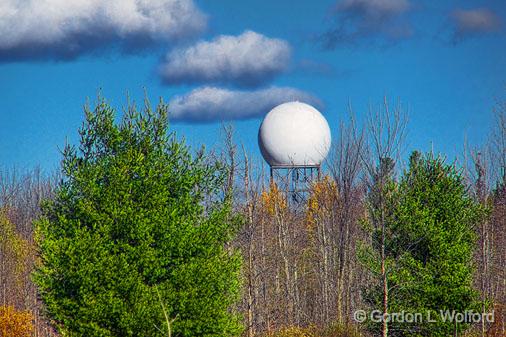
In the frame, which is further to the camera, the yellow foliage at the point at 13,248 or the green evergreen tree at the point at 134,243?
the yellow foliage at the point at 13,248

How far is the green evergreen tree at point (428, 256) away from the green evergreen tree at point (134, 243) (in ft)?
17.5

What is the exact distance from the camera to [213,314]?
20.6 meters

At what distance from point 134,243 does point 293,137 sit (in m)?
28.0

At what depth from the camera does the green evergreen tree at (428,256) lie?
77.4 ft

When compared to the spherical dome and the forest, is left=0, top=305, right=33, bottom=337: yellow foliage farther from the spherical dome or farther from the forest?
the spherical dome

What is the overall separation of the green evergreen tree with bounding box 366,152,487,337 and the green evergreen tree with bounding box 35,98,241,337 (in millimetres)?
5321

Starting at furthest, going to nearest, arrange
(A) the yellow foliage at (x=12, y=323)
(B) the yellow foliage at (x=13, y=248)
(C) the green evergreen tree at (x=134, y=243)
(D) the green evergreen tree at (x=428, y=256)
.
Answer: (B) the yellow foliage at (x=13, y=248) → (A) the yellow foliage at (x=12, y=323) → (D) the green evergreen tree at (x=428, y=256) → (C) the green evergreen tree at (x=134, y=243)

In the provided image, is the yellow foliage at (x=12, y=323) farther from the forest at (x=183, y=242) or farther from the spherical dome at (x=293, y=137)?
the spherical dome at (x=293, y=137)

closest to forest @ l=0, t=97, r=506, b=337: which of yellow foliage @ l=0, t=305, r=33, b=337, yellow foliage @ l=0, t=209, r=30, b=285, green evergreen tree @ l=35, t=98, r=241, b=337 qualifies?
green evergreen tree @ l=35, t=98, r=241, b=337

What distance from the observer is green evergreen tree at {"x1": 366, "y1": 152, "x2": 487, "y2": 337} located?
23.6m

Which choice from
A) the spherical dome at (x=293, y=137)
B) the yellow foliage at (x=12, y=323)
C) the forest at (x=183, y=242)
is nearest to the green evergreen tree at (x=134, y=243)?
the forest at (x=183, y=242)

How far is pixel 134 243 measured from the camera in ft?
66.5

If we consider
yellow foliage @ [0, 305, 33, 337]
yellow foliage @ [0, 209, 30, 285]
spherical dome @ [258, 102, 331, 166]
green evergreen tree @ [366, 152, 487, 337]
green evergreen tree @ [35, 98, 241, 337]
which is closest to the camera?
green evergreen tree @ [35, 98, 241, 337]

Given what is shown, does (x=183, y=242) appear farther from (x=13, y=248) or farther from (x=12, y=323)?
(x=13, y=248)
